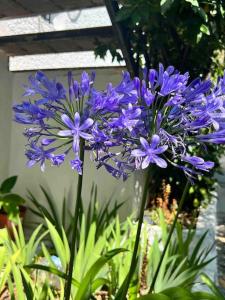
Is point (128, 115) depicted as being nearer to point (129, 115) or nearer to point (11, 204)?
point (129, 115)

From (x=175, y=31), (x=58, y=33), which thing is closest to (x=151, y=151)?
(x=58, y=33)

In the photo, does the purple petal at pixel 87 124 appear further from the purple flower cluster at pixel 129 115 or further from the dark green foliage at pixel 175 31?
the dark green foliage at pixel 175 31

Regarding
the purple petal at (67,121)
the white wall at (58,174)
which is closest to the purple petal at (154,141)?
the purple petal at (67,121)

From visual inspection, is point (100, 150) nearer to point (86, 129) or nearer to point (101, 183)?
point (86, 129)

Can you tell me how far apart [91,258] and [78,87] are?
1.22 m

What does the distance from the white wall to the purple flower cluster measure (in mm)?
2609

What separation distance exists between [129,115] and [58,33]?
2.36m

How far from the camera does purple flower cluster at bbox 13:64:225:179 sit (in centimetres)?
131

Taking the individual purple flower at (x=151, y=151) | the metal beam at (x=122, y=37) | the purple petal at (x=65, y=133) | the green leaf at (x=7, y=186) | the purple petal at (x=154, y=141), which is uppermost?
the metal beam at (x=122, y=37)

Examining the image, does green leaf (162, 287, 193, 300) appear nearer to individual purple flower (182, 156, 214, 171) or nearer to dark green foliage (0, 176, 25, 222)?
individual purple flower (182, 156, 214, 171)

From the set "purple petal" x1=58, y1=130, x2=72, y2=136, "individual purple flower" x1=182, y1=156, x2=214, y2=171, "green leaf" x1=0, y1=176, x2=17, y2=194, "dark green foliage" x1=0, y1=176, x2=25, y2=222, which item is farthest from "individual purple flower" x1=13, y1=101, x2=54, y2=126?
"green leaf" x1=0, y1=176, x2=17, y2=194

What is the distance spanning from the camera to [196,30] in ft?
9.98

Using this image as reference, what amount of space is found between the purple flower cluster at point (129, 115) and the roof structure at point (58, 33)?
1.65 metres

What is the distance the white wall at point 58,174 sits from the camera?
159 inches
